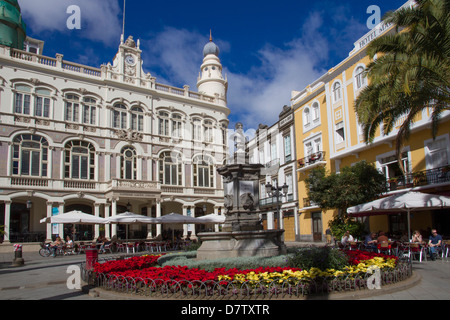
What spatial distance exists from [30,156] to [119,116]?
26.3 feet

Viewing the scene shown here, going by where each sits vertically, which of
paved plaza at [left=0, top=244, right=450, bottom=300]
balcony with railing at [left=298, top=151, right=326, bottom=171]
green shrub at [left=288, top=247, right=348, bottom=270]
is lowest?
paved plaza at [left=0, top=244, right=450, bottom=300]

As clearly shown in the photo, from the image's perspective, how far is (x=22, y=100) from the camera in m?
28.3

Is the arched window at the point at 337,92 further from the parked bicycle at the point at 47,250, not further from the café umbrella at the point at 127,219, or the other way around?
the parked bicycle at the point at 47,250

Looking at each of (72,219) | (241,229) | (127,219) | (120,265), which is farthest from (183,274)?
(72,219)

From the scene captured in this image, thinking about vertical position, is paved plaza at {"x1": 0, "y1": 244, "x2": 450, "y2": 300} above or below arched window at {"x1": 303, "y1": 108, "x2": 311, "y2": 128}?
below

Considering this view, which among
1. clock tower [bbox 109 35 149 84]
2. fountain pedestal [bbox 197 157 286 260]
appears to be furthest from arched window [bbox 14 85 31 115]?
fountain pedestal [bbox 197 157 286 260]

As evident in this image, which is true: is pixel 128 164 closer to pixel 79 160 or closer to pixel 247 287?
pixel 79 160

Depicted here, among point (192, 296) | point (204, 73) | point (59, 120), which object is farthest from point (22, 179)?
point (192, 296)

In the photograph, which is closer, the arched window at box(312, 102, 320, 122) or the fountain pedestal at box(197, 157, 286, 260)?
the fountain pedestal at box(197, 157, 286, 260)

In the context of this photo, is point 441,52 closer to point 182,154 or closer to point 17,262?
point 17,262

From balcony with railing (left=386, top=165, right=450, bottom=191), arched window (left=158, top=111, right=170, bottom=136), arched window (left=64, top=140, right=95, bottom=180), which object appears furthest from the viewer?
arched window (left=158, top=111, right=170, bottom=136)

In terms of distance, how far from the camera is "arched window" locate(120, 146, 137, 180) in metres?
32.3

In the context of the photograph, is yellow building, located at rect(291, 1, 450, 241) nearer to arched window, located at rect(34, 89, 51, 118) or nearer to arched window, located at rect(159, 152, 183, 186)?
arched window, located at rect(159, 152, 183, 186)

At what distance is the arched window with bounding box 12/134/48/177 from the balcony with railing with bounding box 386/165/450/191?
977 inches
